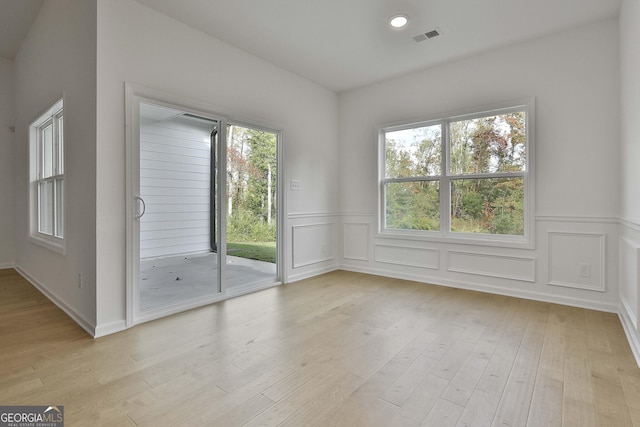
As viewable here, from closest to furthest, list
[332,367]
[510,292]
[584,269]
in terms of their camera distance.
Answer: [332,367] → [584,269] → [510,292]

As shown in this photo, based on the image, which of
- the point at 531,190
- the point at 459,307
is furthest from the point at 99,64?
the point at 531,190

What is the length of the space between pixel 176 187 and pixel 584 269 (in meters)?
4.28

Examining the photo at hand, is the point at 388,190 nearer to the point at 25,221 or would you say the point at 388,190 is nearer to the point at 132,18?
the point at 132,18

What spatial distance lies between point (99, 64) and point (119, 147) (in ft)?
2.11

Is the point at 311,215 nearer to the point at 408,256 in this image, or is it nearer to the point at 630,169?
the point at 408,256

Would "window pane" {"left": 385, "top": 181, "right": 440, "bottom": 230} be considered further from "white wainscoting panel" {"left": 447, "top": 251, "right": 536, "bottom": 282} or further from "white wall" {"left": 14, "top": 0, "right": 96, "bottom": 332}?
"white wall" {"left": 14, "top": 0, "right": 96, "bottom": 332}

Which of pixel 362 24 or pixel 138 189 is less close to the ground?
pixel 362 24

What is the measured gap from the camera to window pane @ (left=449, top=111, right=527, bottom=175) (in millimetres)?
3528

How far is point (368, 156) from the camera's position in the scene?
468 cm

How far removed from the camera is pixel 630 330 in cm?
238

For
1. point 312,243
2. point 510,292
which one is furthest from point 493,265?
point 312,243

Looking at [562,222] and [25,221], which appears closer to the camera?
[562,222]

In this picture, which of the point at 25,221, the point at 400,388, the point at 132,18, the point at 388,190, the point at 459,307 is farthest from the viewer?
the point at 388,190

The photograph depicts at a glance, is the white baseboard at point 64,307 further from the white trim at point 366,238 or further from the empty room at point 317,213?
the white trim at point 366,238
